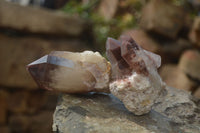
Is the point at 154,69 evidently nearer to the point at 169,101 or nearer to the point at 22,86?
the point at 169,101

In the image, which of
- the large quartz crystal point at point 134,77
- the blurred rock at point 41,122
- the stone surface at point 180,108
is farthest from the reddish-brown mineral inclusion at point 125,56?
the blurred rock at point 41,122

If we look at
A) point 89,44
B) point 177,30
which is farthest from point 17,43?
point 177,30

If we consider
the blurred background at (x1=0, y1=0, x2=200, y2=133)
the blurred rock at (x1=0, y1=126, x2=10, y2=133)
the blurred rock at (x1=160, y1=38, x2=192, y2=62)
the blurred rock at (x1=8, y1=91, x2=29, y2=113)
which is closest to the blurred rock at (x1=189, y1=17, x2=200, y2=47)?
the blurred background at (x1=0, y1=0, x2=200, y2=133)

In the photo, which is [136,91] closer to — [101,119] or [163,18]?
[101,119]

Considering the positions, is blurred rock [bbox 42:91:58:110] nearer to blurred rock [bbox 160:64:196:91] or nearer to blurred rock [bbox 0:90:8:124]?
blurred rock [bbox 0:90:8:124]

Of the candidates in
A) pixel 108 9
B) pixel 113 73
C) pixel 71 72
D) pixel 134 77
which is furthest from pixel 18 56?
pixel 134 77
